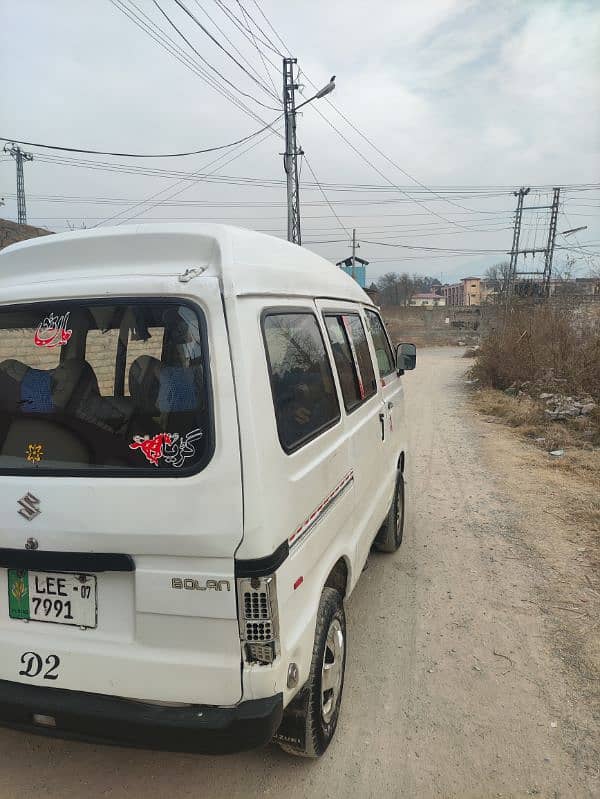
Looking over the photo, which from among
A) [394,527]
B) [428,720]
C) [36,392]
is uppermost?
[36,392]

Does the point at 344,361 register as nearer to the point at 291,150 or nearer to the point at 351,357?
the point at 351,357

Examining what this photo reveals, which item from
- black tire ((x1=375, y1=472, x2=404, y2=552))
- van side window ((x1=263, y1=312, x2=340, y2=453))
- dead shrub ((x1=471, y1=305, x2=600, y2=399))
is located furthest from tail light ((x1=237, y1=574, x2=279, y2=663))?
dead shrub ((x1=471, y1=305, x2=600, y2=399))

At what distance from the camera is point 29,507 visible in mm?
1803

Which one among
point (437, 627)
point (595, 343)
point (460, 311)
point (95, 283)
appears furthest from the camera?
point (460, 311)

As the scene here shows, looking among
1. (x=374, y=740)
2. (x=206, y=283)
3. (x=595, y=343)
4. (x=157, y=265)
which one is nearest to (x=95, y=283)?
(x=157, y=265)

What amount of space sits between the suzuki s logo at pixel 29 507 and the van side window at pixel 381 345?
9.02 feet

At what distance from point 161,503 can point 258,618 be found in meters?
0.48

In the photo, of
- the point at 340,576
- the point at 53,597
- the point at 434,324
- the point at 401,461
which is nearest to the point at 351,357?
the point at 340,576

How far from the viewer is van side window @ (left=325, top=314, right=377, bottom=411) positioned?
2.89 m

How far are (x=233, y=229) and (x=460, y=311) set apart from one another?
51614mm

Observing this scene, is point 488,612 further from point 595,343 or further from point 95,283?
point 595,343

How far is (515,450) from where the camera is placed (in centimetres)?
824

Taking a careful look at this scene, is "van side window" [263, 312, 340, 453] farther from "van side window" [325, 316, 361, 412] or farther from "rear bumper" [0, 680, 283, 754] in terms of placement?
"rear bumper" [0, 680, 283, 754]

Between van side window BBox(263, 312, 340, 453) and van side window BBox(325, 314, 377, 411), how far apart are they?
0.79 feet
